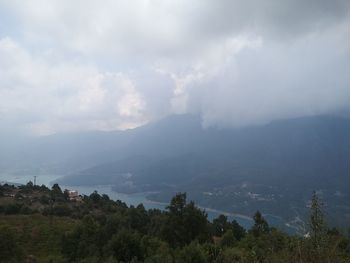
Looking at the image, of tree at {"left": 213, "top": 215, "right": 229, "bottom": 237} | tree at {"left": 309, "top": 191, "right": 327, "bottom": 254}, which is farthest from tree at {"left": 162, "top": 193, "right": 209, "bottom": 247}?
tree at {"left": 309, "top": 191, "right": 327, "bottom": 254}

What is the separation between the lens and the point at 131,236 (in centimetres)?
2620

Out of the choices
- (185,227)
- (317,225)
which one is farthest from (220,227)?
(317,225)

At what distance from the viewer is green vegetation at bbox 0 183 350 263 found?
691cm

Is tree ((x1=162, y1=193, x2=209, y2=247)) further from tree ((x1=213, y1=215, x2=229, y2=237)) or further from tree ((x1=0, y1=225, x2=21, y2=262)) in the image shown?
tree ((x1=0, y1=225, x2=21, y2=262))

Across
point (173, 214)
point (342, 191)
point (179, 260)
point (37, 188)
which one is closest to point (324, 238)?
point (179, 260)

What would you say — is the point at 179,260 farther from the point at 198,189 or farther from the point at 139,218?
the point at 198,189

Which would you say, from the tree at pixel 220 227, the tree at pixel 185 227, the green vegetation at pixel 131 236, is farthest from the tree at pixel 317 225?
the tree at pixel 220 227

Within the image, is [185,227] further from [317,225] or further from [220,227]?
[317,225]

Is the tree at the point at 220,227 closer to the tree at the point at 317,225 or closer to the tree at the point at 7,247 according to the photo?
the tree at the point at 7,247

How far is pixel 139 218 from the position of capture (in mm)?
41281

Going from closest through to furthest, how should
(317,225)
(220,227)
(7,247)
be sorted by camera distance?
(317,225) → (7,247) → (220,227)

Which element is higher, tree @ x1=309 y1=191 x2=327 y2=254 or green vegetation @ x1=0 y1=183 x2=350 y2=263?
tree @ x1=309 y1=191 x2=327 y2=254

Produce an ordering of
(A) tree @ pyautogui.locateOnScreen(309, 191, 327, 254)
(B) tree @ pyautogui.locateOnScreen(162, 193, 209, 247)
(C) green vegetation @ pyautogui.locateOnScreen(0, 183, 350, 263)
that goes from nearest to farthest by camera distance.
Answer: (A) tree @ pyautogui.locateOnScreen(309, 191, 327, 254), (C) green vegetation @ pyautogui.locateOnScreen(0, 183, 350, 263), (B) tree @ pyautogui.locateOnScreen(162, 193, 209, 247)

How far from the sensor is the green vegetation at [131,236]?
22.7 ft
